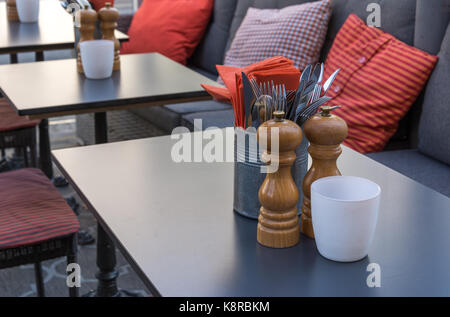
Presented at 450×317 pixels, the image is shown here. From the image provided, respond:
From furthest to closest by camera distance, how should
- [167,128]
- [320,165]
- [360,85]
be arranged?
[167,128] → [360,85] → [320,165]

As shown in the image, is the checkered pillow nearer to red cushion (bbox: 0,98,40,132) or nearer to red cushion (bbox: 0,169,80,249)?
red cushion (bbox: 0,98,40,132)

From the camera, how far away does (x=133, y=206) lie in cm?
104

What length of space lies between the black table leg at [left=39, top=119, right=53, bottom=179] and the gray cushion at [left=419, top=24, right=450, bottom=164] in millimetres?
1568

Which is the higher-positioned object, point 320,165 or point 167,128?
point 320,165

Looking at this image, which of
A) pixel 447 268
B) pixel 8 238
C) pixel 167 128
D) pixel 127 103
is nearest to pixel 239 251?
pixel 447 268

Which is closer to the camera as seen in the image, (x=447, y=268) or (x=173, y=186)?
(x=447, y=268)

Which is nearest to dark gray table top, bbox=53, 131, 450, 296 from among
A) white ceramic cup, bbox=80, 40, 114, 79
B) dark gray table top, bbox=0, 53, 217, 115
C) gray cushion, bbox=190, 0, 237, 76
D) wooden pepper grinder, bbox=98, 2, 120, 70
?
dark gray table top, bbox=0, 53, 217, 115

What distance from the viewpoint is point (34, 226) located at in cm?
141

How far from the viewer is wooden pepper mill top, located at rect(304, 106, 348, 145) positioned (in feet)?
2.96

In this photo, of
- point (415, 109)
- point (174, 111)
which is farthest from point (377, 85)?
point (174, 111)

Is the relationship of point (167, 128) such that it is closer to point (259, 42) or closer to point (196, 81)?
point (259, 42)

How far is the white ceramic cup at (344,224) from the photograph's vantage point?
84cm

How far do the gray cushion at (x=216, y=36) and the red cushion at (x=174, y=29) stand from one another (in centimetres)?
4

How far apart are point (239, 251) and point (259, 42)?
1.92 meters
